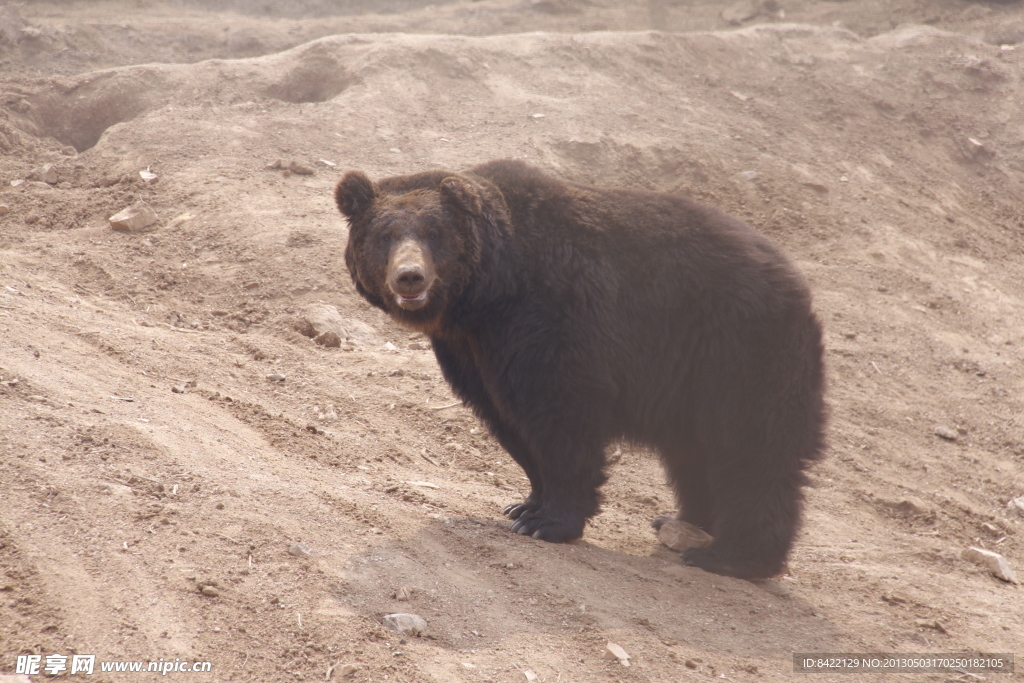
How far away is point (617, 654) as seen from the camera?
133 inches

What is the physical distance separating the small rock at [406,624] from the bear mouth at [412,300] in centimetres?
154

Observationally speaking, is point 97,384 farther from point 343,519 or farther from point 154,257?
point 154,257

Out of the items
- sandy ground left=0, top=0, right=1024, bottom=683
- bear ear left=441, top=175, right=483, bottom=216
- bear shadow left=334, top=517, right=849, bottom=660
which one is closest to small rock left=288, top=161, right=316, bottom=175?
sandy ground left=0, top=0, right=1024, bottom=683

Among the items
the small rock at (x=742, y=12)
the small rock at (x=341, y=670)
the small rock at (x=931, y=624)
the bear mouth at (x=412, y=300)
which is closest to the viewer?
the small rock at (x=341, y=670)

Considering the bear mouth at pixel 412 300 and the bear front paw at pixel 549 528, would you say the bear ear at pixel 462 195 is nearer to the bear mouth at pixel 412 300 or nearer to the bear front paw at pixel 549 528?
the bear mouth at pixel 412 300

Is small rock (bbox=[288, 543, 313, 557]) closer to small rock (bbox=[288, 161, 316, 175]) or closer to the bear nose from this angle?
the bear nose

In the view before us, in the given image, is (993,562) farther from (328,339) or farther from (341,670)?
(328,339)

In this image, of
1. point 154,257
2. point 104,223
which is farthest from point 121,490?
point 104,223

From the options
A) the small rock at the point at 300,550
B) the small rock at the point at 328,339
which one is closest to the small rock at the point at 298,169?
the small rock at the point at 328,339

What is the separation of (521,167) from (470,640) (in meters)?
2.68

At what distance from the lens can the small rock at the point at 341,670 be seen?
116 inches

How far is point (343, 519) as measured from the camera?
401 centimetres

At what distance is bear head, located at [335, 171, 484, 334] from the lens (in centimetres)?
434

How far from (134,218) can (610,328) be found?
4695 millimetres
